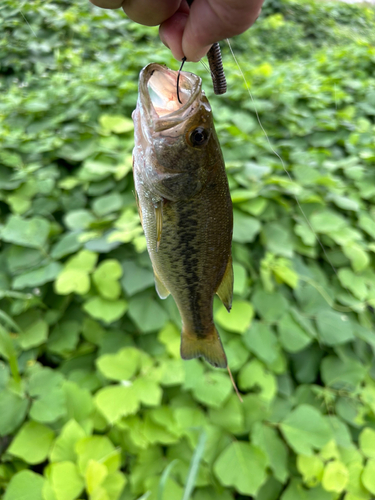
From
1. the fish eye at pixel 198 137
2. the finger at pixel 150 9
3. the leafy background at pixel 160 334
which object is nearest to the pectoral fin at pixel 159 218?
the fish eye at pixel 198 137

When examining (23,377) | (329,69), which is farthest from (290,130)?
(23,377)

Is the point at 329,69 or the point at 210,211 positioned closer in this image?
the point at 210,211

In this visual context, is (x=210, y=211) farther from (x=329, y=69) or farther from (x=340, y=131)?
(x=329, y=69)

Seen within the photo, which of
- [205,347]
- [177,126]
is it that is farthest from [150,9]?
[205,347]

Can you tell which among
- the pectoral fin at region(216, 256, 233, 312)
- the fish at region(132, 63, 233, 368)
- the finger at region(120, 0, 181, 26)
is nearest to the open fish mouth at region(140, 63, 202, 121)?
the fish at region(132, 63, 233, 368)

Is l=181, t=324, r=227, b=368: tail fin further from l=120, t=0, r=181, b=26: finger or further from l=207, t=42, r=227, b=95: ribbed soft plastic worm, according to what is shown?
l=120, t=0, r=181, b=26: finger

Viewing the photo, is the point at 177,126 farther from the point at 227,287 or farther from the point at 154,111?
the point at 227,287
